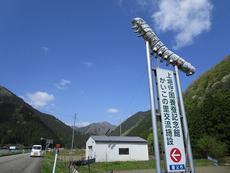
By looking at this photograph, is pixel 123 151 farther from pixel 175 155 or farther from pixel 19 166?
pixel 175 155

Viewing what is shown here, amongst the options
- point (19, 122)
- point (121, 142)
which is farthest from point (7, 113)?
point (121, 142)

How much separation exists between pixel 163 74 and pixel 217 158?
17.3 m

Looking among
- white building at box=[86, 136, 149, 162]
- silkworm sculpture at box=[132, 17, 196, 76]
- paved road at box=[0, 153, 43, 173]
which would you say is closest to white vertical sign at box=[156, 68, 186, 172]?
silkworm sculpture at box=[132, 17, 196, 76]

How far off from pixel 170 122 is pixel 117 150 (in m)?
17.3

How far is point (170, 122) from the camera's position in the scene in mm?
5781

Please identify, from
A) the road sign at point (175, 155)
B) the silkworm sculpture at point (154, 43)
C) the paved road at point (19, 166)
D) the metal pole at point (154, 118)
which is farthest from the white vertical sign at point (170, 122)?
the paved road at point (19, 166)

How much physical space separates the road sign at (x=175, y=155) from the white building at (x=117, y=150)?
16.7 m

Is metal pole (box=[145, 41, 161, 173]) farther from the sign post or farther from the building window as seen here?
the building window

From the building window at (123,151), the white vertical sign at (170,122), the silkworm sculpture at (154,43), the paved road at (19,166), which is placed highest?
the silkworm sculpture at (154,43)

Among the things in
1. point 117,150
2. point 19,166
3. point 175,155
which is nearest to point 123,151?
A: point 117,150

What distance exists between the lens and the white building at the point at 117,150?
67.2ft

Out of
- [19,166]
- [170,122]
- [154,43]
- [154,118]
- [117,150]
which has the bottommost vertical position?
[19,166]

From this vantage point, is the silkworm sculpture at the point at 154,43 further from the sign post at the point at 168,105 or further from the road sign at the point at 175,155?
the road sign at the point at 175,155

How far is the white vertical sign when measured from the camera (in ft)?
17.5
